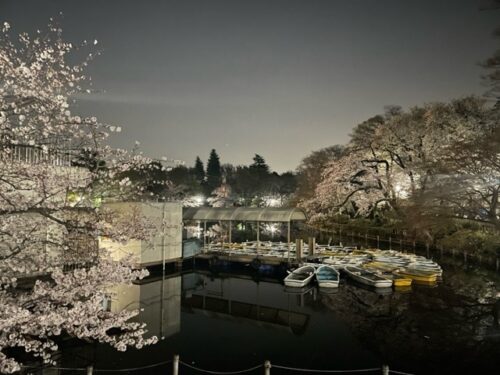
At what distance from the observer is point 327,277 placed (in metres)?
21.8

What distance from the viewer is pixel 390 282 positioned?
20656 millimetres

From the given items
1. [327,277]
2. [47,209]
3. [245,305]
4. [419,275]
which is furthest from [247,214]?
[47,209]

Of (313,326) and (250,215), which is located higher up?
(250,215)

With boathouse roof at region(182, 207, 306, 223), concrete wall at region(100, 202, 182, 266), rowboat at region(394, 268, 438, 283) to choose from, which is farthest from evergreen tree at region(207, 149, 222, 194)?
rowboat at region(394, 268, 438, 283)

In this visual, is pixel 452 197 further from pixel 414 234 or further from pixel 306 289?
pixel 414 234

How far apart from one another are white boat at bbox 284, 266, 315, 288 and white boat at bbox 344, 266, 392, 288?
2.36m

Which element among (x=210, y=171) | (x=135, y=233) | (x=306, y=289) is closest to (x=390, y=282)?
(x=306, y=289)

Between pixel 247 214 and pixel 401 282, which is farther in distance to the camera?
pixel 247 214

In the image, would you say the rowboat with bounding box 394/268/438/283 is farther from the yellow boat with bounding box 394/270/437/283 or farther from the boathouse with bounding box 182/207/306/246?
the boathouse with bounding box 182/207/306/246

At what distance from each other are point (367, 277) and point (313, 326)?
23.8 ft

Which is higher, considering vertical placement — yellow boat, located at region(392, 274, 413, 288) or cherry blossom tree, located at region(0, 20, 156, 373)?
cherry blossom tree, located at region(0, 20, 156, 373)

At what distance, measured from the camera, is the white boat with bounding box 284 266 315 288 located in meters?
21.0

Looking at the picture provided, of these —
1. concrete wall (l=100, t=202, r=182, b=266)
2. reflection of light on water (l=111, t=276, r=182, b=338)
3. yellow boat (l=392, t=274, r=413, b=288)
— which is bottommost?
reflection of light on water (l=111, t=276, r=182, b=338)

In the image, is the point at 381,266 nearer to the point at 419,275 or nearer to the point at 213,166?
the point at 419,275
